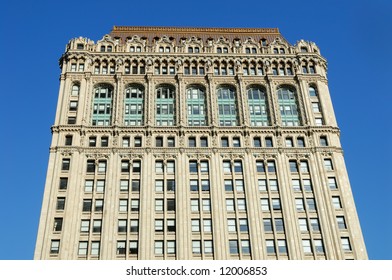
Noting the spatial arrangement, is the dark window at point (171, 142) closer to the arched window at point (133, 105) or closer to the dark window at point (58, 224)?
the arched window at point (133, 105)

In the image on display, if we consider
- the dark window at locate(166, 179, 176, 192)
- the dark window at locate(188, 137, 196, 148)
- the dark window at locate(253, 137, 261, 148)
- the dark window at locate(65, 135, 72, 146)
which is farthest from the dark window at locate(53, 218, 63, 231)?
the dark window at locate(253, 137, 261, 148)

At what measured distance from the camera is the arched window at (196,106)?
3268 inches

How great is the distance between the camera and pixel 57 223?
226 ft

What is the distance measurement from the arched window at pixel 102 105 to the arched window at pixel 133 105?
2.66 meters

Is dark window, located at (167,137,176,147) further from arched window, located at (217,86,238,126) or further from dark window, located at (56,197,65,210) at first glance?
dark window, located at (56,197,65,210)

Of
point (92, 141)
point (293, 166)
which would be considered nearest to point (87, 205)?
point (92, 141)

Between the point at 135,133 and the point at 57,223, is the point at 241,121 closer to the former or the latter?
the point at 135,133

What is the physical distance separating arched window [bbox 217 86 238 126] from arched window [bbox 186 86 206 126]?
275 cm

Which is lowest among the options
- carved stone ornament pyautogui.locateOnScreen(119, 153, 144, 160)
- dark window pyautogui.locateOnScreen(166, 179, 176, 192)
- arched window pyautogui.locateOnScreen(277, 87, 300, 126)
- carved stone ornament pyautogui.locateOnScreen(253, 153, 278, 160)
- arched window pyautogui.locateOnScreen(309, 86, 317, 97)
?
dark window pyautogui.locateOnScreen(166, 179, 176, 192)

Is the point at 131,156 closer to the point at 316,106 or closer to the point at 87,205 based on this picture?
the point at 87,205

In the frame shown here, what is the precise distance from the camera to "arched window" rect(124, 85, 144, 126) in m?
82.8

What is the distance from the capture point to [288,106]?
281 ft

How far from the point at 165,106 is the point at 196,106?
5.05 metres

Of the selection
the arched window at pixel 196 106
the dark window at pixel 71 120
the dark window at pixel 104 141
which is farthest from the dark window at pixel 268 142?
the dark window at pixel 71 120
